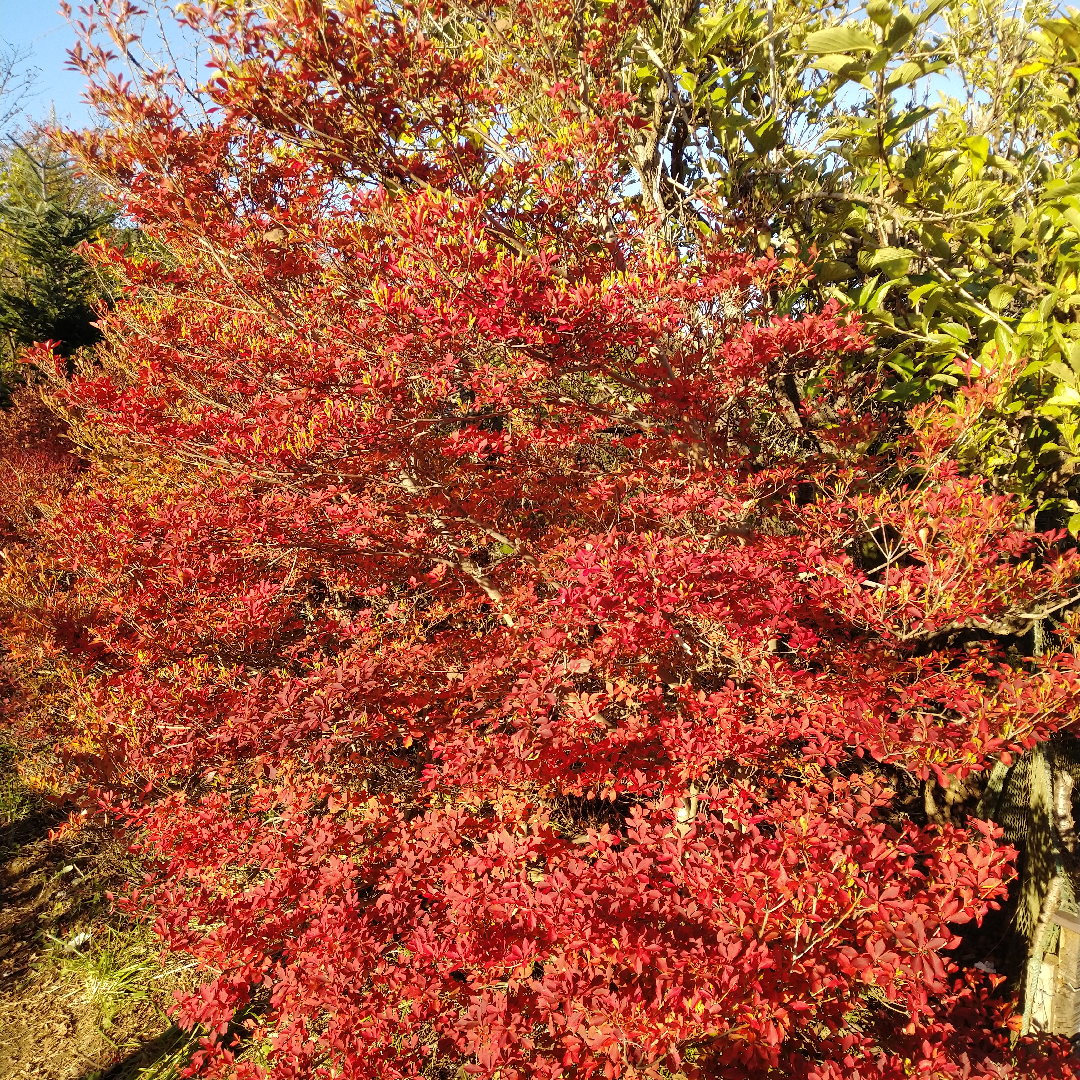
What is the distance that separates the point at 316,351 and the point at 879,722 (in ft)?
11.4

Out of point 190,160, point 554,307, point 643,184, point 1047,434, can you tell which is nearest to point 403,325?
point 554,307

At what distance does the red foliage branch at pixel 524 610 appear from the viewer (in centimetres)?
253

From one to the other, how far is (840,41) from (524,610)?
325 centimetres

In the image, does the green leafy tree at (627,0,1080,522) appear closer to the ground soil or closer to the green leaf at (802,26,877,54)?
the green leaf at (802,26,877,54)

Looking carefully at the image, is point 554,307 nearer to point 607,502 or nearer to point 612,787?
point 607,502

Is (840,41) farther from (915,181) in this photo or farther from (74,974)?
(74,974)

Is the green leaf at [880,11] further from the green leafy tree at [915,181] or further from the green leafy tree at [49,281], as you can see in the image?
the green leafy tree at [49,281]

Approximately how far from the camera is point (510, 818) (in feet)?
11.5

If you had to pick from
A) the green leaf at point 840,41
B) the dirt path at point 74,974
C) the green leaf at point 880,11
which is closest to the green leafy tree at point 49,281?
the dirt path at point 74,974

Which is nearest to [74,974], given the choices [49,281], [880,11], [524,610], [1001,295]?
[524,610]

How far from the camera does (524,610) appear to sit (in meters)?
4.28

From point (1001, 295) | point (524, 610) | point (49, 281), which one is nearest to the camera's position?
point (1001, 295)

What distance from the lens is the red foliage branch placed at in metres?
2.53

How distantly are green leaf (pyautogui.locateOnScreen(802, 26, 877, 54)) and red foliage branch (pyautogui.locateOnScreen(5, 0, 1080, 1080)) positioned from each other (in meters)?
1.02
